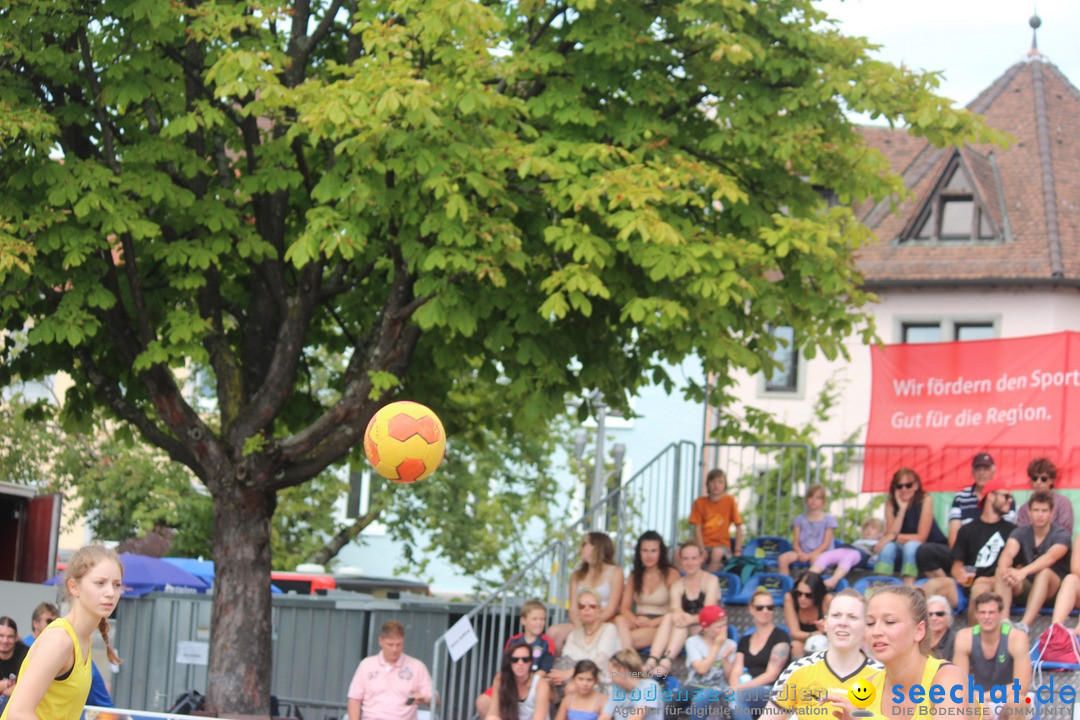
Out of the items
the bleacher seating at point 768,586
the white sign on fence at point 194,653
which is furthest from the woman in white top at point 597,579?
the white sign on fence at point 194,653

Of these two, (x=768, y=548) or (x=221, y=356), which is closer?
(x=221, y=356)

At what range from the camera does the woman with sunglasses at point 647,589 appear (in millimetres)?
15062

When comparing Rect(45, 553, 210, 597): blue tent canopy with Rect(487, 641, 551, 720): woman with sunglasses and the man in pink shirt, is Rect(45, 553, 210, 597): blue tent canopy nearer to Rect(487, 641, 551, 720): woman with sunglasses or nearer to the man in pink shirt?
the man in pink shirt

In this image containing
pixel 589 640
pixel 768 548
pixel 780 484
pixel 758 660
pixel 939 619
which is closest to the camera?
pixel 939 619

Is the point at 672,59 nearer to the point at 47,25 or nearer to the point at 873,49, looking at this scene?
the point at 873,49

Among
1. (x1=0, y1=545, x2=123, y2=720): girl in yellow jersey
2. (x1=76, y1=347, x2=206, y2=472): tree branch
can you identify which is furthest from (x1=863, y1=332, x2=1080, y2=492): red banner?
(x1=0, y1=545, x2=123, y2=720): girl in yellow jersey

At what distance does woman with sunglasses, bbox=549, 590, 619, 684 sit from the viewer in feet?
46.3

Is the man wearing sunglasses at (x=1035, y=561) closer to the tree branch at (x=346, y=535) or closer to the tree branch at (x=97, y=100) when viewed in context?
the tree branch at (x=97, y=100)

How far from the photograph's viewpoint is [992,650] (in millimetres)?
11820

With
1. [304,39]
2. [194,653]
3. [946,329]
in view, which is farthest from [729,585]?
[946,329]

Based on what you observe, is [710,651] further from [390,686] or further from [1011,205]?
[1011,205]

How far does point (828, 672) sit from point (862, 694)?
16.4 inches

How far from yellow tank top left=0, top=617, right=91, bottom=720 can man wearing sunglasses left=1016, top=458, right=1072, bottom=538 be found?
10047 mm

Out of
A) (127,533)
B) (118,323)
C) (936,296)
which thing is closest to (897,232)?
(936,296)
